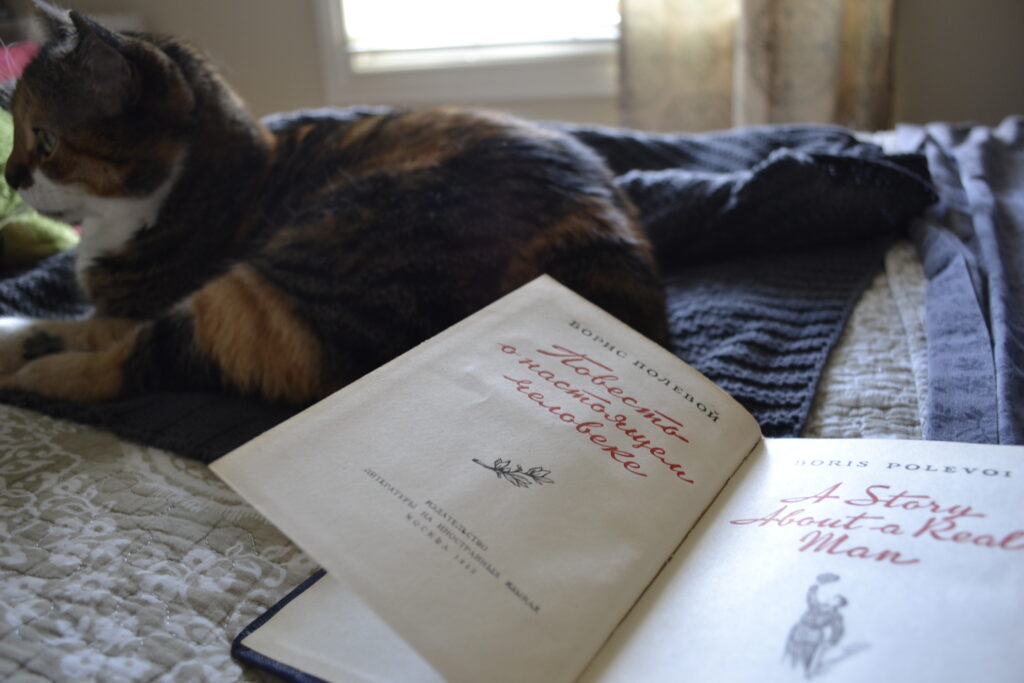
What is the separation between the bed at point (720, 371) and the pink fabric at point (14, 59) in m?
0.25

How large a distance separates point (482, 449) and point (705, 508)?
14cm

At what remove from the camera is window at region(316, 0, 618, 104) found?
2.30 meters

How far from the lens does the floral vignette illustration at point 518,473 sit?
0.46 m

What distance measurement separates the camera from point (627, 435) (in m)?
0.51

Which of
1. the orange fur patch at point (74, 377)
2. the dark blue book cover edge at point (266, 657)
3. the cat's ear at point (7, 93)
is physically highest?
the cat's ear at point (7, 93)

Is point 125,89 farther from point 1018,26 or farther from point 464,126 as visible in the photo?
point 1018,26

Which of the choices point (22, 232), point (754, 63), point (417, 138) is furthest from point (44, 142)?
point (754, 63)

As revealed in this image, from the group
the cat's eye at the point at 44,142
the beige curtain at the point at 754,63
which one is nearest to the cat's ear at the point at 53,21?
the cat's eye at the point at 44,142

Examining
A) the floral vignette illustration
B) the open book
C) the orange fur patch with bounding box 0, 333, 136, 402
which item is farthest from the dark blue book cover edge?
the orange fur patch with bounding box 0, 333, 136, 402

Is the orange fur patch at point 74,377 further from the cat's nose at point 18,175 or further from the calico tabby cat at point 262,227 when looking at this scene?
the cat's nose at point 18,175

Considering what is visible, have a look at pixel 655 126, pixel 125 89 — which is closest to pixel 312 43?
pixel 655 126

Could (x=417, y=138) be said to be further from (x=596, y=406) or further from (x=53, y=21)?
(x=596, y=406)

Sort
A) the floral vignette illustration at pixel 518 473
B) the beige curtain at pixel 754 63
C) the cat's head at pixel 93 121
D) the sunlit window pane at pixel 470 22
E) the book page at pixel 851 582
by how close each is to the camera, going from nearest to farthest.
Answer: the book page at pixel 851 582
the floral vignette illustration at pixel 518 473
the cat's head at pixel 93 121
the beige curtain at pixel 754 63
the sunlit window pane at pixel 470 22

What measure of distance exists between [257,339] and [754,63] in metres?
1.62
